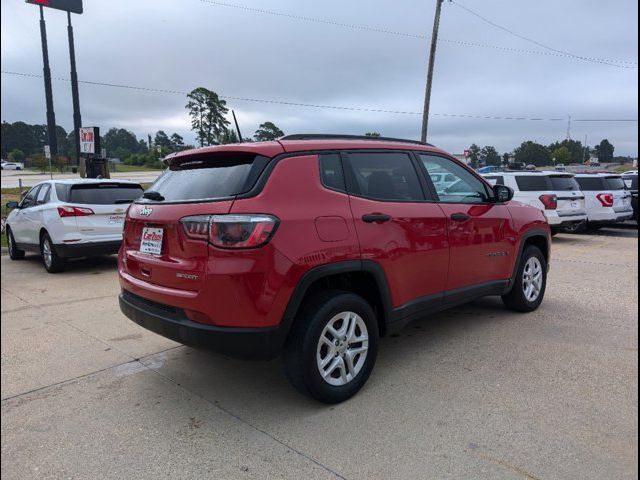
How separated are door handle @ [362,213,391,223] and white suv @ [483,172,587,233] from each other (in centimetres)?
911

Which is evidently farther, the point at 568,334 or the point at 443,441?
the point at 568,334

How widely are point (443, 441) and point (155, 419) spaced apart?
1.75m

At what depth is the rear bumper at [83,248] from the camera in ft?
24.3

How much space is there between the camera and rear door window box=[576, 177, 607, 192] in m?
12.8

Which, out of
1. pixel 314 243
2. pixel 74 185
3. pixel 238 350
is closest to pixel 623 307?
pixel 314 243

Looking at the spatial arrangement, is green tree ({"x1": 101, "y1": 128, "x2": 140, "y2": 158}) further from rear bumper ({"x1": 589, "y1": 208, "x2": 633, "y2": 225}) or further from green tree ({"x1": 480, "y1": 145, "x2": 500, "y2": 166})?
rear bumper ({"x1": 589, "y1": 208, "x2": 633, "y2": 225})

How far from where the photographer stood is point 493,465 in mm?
2574

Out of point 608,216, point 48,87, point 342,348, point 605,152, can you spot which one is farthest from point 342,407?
point 605,152

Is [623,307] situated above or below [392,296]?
below

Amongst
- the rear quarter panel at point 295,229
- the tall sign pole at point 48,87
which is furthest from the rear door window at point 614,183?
the tall sign pole at point 48,87

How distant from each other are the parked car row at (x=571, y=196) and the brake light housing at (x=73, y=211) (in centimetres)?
914

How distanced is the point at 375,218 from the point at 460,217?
3.64 ft

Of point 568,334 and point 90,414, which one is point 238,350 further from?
point 568,334

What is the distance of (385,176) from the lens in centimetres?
376
